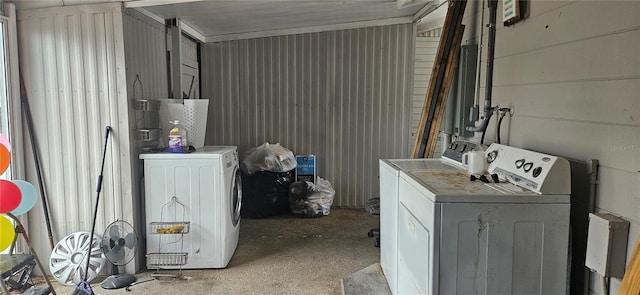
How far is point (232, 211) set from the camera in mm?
3818

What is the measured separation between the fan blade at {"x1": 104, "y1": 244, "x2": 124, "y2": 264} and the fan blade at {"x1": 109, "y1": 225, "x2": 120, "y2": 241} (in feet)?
0.22

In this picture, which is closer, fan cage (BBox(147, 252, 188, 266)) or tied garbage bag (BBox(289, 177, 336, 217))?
fan cage (BBox(147, 252, 188, 266))

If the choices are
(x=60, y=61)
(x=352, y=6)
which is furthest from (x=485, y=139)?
(x=60, y=61)

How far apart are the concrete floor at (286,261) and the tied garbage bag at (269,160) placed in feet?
2.05

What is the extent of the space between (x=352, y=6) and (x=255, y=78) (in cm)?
174

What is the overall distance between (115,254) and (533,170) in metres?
2.99

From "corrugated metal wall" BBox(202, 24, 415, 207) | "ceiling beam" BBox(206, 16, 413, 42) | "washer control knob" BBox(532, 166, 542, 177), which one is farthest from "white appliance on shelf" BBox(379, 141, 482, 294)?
"ceiling beam" BBox(206, 16, 413, 42)

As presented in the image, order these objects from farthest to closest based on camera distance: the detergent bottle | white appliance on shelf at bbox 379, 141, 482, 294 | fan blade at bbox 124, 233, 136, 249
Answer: the detergent bottle, fan blade at bbox 124, 233, 136, 249, white appliance on shelf at bbox 379, 141, 482, 294

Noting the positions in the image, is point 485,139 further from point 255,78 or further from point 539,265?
point 255,78

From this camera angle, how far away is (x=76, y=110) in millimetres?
3424

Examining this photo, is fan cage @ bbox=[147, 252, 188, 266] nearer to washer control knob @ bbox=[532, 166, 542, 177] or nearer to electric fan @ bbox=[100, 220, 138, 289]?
electric fan @ bbox=[100, 220, 138, 289]

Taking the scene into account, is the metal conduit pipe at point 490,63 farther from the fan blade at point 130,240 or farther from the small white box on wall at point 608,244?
the fan blade at point 130,240

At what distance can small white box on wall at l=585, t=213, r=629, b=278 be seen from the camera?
1.61 m

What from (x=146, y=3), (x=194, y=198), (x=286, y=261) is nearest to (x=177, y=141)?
(x=194, y=198)
